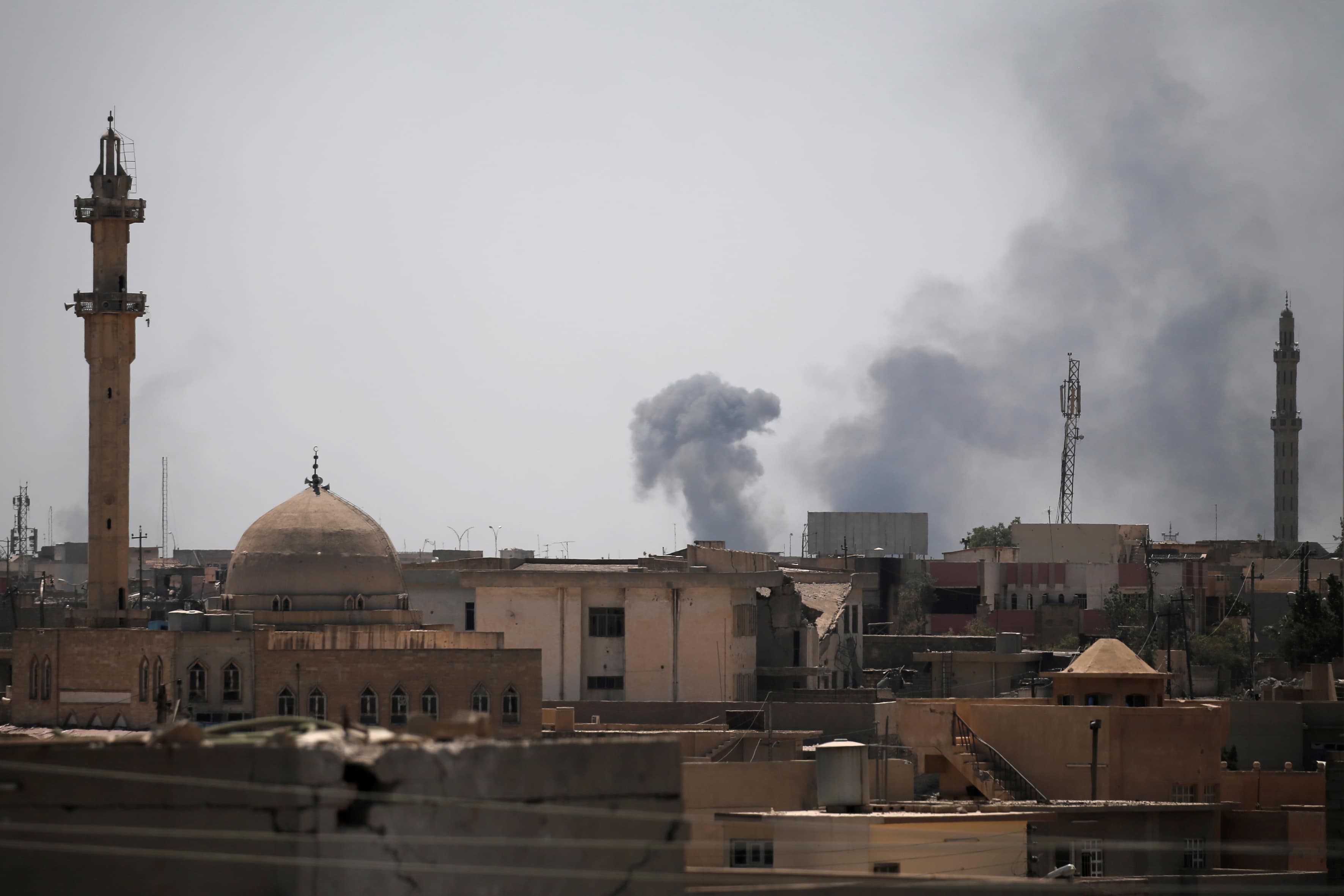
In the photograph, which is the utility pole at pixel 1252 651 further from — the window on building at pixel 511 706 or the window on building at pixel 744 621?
the window on building at pixel 511 706

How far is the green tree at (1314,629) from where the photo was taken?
2317 inches

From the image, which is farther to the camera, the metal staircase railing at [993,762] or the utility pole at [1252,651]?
the utility pole at [1252,651]

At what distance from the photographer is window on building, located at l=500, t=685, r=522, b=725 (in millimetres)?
44188

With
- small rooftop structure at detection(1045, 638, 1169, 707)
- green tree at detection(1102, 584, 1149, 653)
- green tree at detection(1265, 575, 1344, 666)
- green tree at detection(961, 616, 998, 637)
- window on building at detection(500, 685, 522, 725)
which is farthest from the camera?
green tree at detection(961, 616, 998, 637)

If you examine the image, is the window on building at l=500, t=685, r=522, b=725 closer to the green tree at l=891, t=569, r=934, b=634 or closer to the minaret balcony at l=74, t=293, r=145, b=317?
the minaret balcony at l=74, t=293, r=145, b=317

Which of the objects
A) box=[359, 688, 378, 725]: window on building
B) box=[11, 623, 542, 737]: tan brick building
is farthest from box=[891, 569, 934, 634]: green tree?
box=[359, 688, 378, 725]: window on building

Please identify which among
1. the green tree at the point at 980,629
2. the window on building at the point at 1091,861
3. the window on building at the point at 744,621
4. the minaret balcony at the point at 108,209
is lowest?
the window on building at the point at 1091,861

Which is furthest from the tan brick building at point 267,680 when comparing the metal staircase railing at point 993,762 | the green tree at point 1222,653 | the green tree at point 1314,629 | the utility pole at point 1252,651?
the green tree at point 1222,653

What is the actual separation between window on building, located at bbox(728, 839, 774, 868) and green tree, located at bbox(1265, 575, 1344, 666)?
38445 millimetres

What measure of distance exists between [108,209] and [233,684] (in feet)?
40.7

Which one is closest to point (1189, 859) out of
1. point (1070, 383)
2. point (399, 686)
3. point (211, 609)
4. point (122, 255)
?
point (399, 686)

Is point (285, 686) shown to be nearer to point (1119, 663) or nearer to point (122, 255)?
point (122, 255)

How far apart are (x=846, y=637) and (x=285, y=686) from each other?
21892 millimetres

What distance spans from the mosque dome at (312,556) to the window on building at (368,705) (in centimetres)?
439
